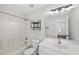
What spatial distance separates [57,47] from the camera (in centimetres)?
121

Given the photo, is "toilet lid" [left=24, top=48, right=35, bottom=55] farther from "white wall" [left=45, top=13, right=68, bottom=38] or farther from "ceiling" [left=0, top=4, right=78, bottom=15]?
"ceiling" [left=0, top=4, right=78, bottom=15]

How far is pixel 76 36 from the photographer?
1.17m

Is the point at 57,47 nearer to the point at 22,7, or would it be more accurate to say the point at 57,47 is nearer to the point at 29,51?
the point at 29,51

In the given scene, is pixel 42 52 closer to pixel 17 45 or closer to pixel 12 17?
pixel 17 45

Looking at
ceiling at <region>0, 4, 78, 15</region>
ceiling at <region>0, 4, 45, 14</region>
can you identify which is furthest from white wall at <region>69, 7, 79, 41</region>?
ceiling at <region>0, 4, 45, 14</region>

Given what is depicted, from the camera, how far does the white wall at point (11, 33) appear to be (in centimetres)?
112

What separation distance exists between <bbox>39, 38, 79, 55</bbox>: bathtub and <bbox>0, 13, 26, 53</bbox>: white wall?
18.4 inches

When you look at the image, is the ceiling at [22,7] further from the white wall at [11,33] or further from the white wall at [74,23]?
the white wall at [74,23]

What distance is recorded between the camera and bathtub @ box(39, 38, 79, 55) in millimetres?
1087

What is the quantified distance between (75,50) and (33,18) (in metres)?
1.00

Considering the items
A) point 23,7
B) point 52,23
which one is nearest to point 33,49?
point 52,23

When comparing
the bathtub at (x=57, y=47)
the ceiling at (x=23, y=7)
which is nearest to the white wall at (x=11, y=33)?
the ceiling at (x=23, y=7)

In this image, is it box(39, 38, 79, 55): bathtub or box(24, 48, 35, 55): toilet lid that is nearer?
box(39, 38, 79, 55): bathtub

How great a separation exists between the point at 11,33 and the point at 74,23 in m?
1.26
